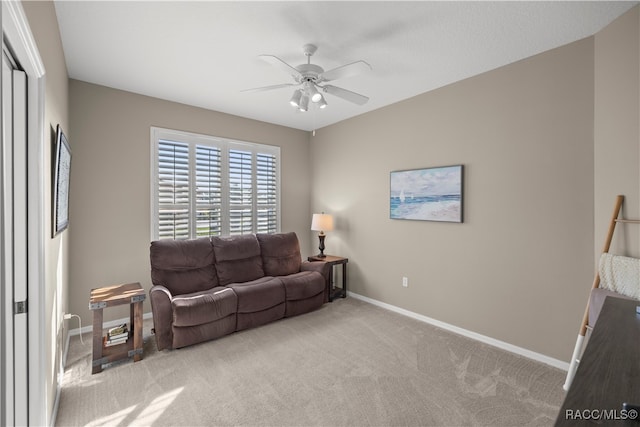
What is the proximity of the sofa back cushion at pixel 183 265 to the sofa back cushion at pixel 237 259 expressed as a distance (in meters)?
0.09

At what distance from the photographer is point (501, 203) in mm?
3025

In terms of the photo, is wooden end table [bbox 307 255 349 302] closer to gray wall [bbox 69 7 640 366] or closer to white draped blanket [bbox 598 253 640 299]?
gray wall [bbox 69 7 640 366]

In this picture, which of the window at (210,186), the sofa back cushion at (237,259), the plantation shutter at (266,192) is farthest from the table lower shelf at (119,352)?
the plantation shutter at (266,192)

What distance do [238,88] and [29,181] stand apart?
234cm

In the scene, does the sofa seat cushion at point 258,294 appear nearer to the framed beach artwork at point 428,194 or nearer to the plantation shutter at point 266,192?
the plantation shutter at point 266,192

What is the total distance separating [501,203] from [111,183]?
4225 millimetres

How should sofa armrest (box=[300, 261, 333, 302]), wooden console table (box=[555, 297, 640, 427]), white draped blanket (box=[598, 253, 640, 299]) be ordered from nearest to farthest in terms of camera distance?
Answer: wooden console table (box=[555, 297, 640, 427]) → white draped blanket (box=[598, 253, 640, 299]) → sofa armrest (box=[300, 261, 333, 302])

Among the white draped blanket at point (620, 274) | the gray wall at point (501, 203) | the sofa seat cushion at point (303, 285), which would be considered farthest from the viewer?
the sofa seat cushion at point (303, 285)

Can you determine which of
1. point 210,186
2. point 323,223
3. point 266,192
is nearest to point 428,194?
point 323,223

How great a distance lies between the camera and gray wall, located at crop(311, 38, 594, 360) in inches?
101

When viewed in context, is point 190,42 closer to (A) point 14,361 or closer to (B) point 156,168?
(B) point 156,168

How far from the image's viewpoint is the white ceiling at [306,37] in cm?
209

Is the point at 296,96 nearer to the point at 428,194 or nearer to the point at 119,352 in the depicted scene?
the point at 428,194

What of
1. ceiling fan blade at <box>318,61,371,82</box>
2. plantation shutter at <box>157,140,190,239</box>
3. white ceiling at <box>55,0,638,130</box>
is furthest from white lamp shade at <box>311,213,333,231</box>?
ceiling fan blade at <box>318,61,371,82</box>
